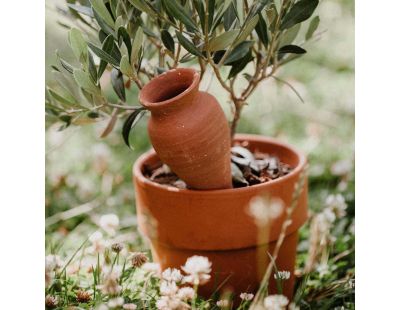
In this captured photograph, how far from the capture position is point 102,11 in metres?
1.52

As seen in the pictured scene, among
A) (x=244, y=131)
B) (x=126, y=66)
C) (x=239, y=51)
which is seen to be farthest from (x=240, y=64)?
(x=244, y=131)

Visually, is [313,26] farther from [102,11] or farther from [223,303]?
[223,303]

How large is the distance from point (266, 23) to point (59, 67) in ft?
1.90

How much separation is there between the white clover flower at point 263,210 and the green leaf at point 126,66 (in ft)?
1.64

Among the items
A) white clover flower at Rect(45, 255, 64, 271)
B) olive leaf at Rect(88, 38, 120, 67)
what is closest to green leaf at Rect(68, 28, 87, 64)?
olive leaf at Rect(88, 38, 120, 67)

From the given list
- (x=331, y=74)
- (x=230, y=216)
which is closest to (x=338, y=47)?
(x=331, y=74)

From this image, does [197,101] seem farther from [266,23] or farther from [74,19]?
[74,19]

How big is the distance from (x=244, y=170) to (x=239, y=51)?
0.40m

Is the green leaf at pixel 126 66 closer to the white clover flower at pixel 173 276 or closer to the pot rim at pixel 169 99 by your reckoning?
the pot rim at pixel 169 99

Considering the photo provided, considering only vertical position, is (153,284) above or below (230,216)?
below

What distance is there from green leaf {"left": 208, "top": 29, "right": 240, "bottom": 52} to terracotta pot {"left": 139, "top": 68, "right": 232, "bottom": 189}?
95 mm

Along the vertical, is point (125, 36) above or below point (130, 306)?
above

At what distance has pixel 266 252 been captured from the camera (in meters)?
1.76

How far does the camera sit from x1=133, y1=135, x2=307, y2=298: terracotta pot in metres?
1.71
